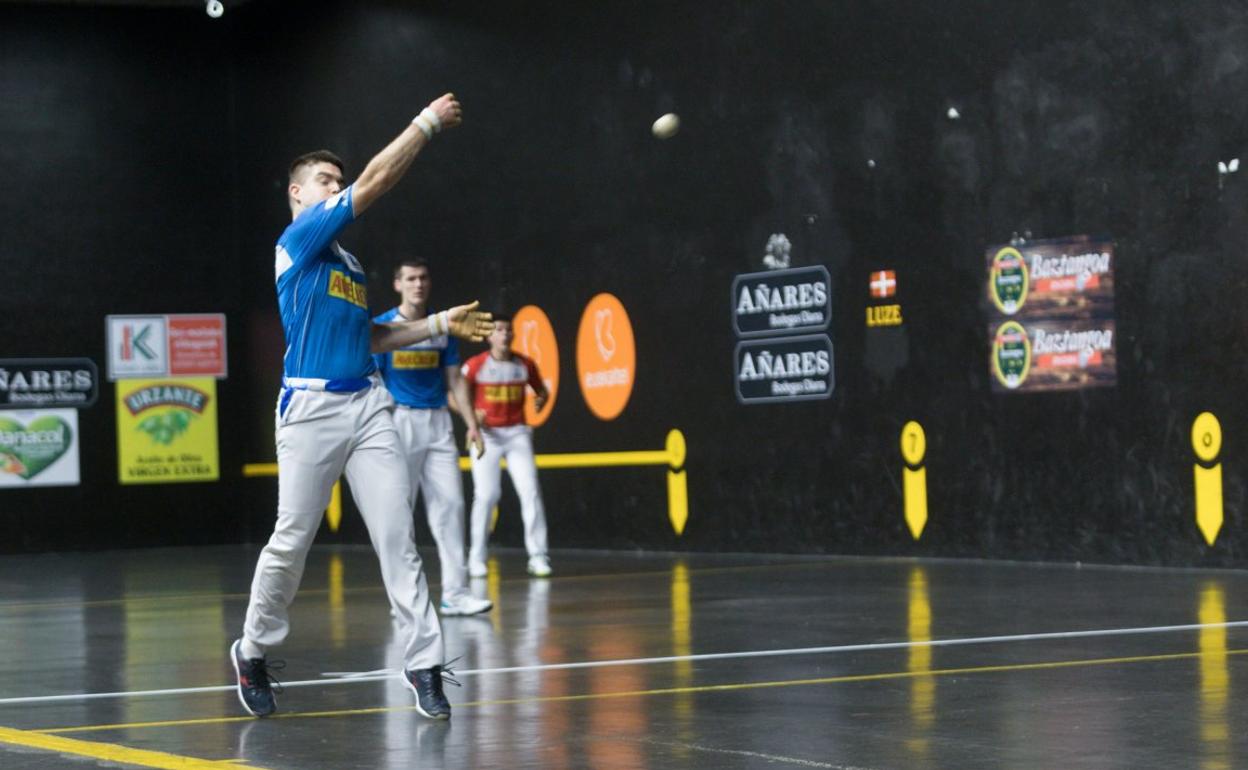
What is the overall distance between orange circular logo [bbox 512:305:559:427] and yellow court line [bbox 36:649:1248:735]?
39.7ft

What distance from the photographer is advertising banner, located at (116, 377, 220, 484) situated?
80.6 ft

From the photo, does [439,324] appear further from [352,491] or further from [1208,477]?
[1208,477]

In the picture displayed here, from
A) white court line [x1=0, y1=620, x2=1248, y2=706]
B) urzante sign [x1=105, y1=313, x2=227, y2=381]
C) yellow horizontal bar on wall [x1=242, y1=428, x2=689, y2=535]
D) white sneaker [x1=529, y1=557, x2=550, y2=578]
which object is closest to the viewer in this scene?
white court line [x1=0, y1=620, x2=1248, y2=706]

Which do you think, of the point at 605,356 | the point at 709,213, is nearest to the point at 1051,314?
the point at 709,213

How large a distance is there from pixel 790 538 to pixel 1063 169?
4.12 metres

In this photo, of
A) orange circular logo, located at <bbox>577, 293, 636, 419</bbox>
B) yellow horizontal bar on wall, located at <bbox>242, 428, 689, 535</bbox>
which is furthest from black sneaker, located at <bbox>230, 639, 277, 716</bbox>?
orange circular logo, located at <bbox>577, 293, 636, 419</bbox>

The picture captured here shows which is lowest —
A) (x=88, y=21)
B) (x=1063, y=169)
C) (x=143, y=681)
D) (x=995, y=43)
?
(x=143, y=681)

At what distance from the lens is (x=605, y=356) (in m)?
19.8

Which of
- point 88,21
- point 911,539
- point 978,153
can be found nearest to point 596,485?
point 911,539

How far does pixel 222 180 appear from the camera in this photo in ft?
82.8

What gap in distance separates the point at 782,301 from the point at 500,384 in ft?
9.48

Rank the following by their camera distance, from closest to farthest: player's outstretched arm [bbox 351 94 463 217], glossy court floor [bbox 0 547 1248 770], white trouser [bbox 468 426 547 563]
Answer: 1. glossy court floor [bbox 0 547 1248 770]
2. player's outstretched arm [bbox 351 94 463 217]
3. white trouser [bbox 468 426 547 563]

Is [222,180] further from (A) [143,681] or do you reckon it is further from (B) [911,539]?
(A) [143,681]

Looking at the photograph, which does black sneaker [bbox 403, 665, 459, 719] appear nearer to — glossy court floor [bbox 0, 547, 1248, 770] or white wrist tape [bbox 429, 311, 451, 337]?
glossy court floor [bbox 0, 547, 1248, 770]
